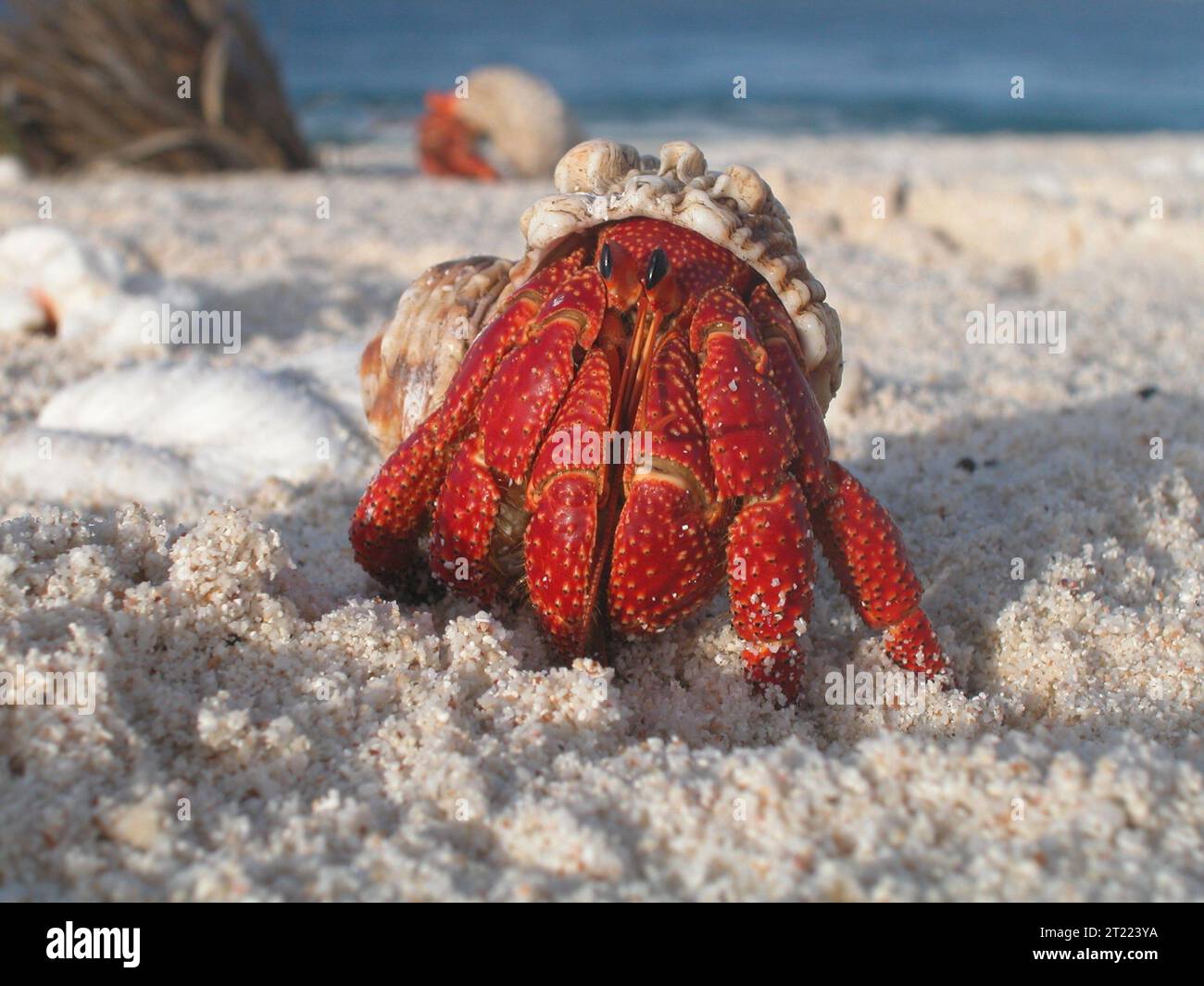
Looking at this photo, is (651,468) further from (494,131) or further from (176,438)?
(494,131)

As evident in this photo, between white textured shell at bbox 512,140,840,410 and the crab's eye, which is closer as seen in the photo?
the crab's eye

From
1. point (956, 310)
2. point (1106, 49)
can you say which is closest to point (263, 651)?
point (956, 310)

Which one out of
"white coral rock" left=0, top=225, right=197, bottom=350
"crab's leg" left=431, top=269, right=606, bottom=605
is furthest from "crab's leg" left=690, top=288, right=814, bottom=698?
"white coral rock" left=0, top=225, right=197, bottom=350

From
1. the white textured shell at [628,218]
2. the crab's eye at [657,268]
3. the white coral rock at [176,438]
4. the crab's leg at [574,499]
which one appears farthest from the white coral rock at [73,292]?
the crab's eye at [657,268]

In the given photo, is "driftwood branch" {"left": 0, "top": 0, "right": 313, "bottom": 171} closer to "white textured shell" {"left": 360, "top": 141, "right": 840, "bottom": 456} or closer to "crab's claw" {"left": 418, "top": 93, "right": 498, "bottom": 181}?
"crab's claw" {"left": 418, "top": 93, "right": 498, "bottom": 181}

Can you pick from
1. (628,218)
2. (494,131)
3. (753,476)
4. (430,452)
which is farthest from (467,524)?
(494,131)

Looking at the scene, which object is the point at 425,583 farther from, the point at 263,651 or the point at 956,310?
the point at 956,310

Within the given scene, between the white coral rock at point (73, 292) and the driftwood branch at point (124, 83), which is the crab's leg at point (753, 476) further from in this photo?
the driftwood branch at point (124, 83)

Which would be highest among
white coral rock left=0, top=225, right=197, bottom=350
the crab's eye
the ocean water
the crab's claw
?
the ocean water
